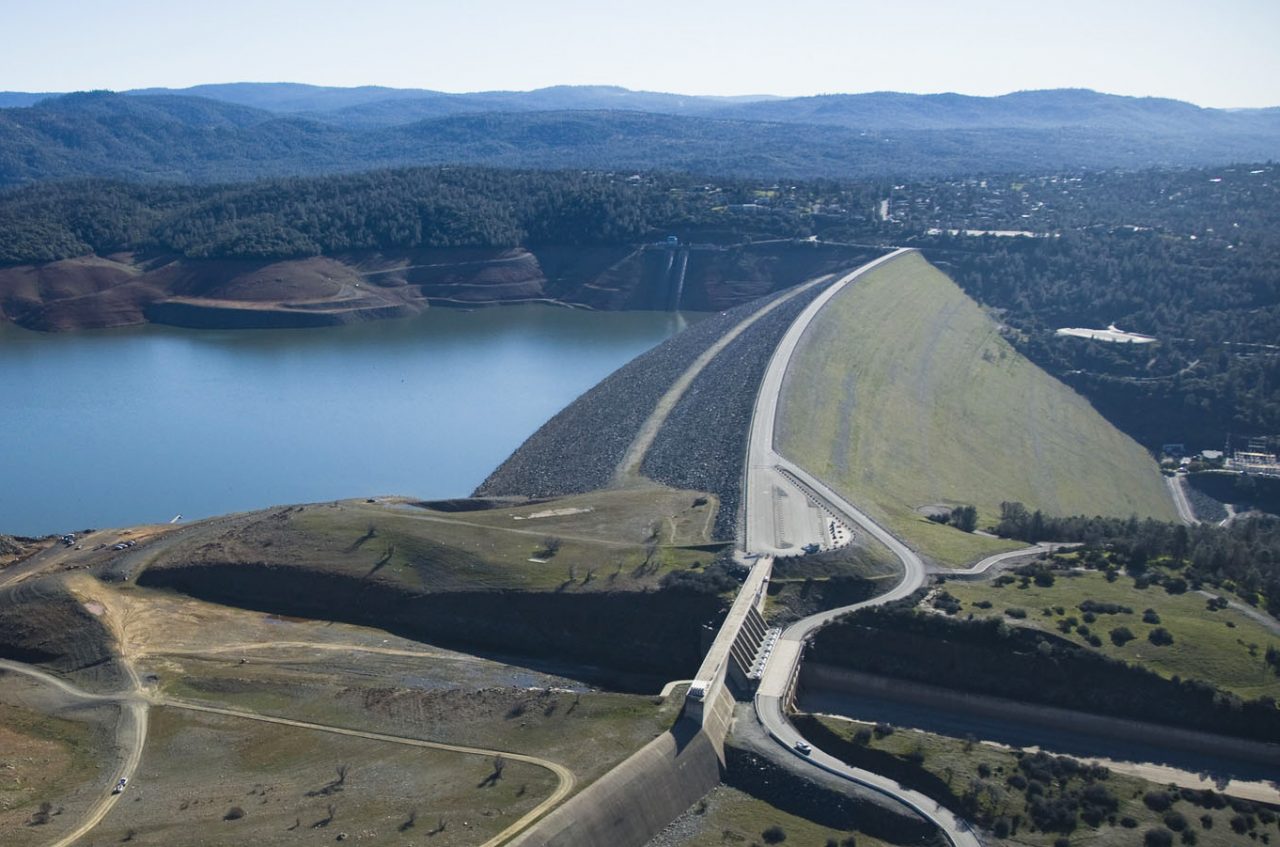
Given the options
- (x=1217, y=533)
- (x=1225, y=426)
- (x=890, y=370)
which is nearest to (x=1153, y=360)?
(x=1225, y=426)

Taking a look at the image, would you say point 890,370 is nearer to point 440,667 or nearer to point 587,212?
point 440,667

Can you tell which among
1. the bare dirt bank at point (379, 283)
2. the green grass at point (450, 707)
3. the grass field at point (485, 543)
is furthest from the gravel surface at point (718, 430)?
the bare dirt bank at point (379, 283)

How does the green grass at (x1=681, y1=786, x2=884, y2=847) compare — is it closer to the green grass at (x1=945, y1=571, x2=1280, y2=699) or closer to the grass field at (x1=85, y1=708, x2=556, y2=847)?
the grass field at (x1=85, y1=708, x2=556, y2=847)

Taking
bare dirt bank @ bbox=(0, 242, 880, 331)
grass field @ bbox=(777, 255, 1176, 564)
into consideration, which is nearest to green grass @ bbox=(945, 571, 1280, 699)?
grass field @ bbox=(777, 255, 1176, 564)

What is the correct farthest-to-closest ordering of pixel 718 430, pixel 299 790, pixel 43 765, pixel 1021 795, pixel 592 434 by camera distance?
1. pixel 592 434
2. pixel 718 430
3. pixel 43 765
4. pixel 1021 795
5. pixel 299 790

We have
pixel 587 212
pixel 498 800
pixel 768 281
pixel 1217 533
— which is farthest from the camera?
pixel 587 212

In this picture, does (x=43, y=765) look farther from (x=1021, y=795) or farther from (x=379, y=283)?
(x=379, y=283)

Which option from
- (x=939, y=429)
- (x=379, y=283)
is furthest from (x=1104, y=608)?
(x=379, y=283)
